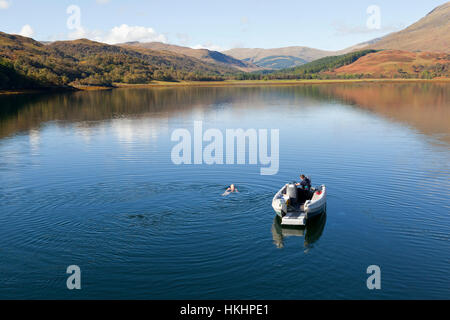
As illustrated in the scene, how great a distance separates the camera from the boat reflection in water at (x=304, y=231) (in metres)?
24.0

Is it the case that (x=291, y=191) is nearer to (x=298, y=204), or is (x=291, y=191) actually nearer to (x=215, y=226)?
(x=298, y=204)

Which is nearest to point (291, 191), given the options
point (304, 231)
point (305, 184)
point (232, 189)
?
point (305, 184)

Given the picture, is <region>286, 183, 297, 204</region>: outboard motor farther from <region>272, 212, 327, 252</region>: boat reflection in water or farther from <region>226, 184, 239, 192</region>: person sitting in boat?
<region>226, 184, 239, 192</region>: person sitting in boat

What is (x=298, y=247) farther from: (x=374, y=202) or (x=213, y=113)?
(x=213, y=113)

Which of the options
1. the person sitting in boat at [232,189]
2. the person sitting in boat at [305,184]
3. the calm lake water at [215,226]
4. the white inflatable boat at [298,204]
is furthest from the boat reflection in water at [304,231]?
the person sitting in boat at [232,189]

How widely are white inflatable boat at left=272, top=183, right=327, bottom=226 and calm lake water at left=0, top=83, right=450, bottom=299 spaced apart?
84 cm

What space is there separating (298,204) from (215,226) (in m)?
6.85

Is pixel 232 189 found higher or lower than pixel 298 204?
higher

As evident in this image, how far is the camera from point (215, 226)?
83.1 ft

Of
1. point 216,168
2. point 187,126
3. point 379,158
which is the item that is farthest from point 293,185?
point 187,126

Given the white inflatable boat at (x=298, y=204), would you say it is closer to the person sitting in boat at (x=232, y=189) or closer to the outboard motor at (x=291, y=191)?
the outboard motor at (x=291, y=191)

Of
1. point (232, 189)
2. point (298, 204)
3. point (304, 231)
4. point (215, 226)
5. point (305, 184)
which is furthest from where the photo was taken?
point (232, 189)

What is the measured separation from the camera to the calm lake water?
62.6 feet

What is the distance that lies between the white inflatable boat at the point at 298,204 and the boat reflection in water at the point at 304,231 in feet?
1.52
